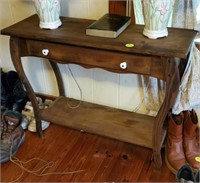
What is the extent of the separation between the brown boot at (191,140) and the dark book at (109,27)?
0.58 metres

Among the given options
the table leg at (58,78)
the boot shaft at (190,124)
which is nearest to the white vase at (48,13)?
the table leg at (58,78)

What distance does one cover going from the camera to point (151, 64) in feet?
Answer: 3.76

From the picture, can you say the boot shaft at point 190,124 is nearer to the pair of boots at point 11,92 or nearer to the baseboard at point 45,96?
the baseboard at point 45,96

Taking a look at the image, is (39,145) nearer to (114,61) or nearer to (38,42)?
(38,42)

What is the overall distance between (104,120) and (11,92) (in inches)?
28.8

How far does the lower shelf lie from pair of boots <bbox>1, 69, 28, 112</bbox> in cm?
28

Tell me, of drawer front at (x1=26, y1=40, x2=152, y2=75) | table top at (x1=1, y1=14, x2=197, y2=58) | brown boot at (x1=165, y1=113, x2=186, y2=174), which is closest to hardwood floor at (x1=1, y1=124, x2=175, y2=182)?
brown boot at (x1=165, y1=113, x2=186, y2=174)

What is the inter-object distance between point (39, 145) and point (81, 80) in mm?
504

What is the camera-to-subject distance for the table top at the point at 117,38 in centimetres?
110

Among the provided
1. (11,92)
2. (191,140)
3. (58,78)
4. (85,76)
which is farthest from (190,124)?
(11,92)

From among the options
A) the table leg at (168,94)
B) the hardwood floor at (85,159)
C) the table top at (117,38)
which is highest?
the table top at (117,38)

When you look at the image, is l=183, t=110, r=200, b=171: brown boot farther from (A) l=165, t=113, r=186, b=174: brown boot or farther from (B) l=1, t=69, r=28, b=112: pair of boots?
(B) l=1, t=69, r=28, b=112: pair of boots

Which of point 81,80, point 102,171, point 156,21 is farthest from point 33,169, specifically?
point 156,21

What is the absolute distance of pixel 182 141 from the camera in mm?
1460
